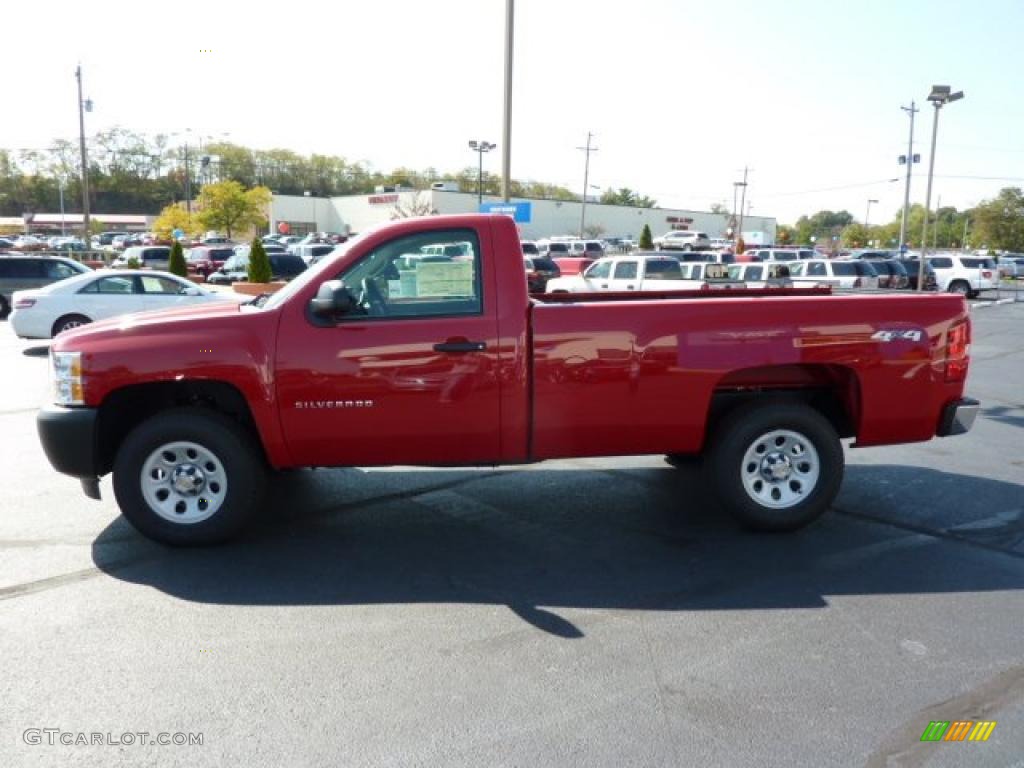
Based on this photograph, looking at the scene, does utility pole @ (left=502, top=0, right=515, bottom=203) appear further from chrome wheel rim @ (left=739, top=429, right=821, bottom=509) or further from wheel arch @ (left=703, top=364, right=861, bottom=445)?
chrome wheel rim @ (left=739, top=429, right=821, bottom=509)

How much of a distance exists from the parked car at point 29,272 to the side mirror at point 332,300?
21360mm

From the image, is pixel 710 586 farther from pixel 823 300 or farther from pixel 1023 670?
pixel 823 300

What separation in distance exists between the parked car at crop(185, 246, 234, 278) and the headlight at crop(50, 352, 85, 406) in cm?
3575

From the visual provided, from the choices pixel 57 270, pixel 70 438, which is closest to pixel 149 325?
pixel 70 438

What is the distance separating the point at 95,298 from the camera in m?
16.6

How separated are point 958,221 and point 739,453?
156571 mm

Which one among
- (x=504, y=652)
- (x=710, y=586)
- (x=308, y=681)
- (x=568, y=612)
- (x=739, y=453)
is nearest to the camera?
(x=308, y=681)

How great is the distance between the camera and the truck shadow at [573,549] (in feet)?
15.5

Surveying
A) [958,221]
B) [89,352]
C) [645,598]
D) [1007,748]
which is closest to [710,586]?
[645,598]

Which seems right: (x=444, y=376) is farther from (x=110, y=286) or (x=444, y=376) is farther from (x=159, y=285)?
(x=110, y=286)

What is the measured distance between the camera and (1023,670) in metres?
3.84

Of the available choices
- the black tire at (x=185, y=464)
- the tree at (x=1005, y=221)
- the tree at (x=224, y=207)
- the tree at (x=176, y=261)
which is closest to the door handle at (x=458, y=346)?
the black tire at (x=185, y=464)

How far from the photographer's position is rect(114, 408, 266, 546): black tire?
17.3ft

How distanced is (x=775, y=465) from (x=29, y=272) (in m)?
23.7
